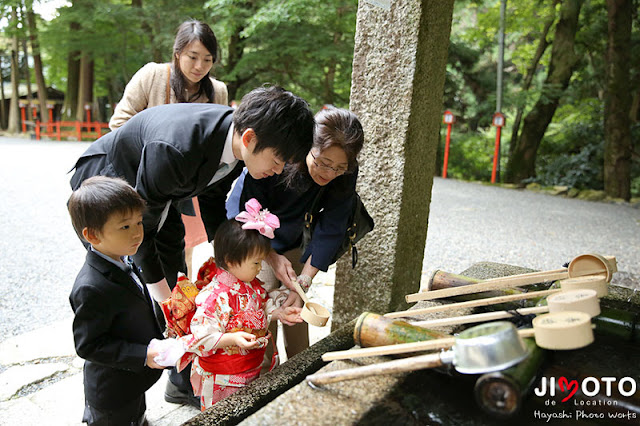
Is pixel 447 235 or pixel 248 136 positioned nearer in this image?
pixel 248 136

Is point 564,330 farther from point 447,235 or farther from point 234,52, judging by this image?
point 234,52

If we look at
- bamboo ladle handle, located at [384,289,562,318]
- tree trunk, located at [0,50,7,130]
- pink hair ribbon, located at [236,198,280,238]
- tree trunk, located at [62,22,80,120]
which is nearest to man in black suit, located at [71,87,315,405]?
pink hair ribbon, located at [236,198,280,238]

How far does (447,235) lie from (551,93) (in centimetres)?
595

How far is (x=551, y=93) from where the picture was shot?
9.82m

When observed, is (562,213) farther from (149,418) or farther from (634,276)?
(149,418)

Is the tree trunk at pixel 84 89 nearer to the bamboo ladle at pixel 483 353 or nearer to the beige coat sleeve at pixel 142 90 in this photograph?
the beige coat sleeve at pixel 142 90

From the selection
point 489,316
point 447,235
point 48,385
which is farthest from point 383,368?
point 447,235

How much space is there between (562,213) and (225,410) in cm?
728

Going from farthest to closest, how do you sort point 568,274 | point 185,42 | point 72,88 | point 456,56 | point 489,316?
1. point 72,88
2. point 456,56
3. point 185,42
4. point 568,274
5. point 489,316

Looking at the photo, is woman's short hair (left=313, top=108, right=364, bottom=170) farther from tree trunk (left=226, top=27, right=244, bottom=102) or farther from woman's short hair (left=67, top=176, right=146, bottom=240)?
tree trunk (left=226, top=27, right=244, bottom=102)

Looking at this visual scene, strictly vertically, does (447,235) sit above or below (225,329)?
below

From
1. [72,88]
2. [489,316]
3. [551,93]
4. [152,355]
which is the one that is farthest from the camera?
[72,88]

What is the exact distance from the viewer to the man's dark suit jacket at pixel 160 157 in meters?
1.54

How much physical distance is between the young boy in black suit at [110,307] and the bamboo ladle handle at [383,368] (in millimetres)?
538
